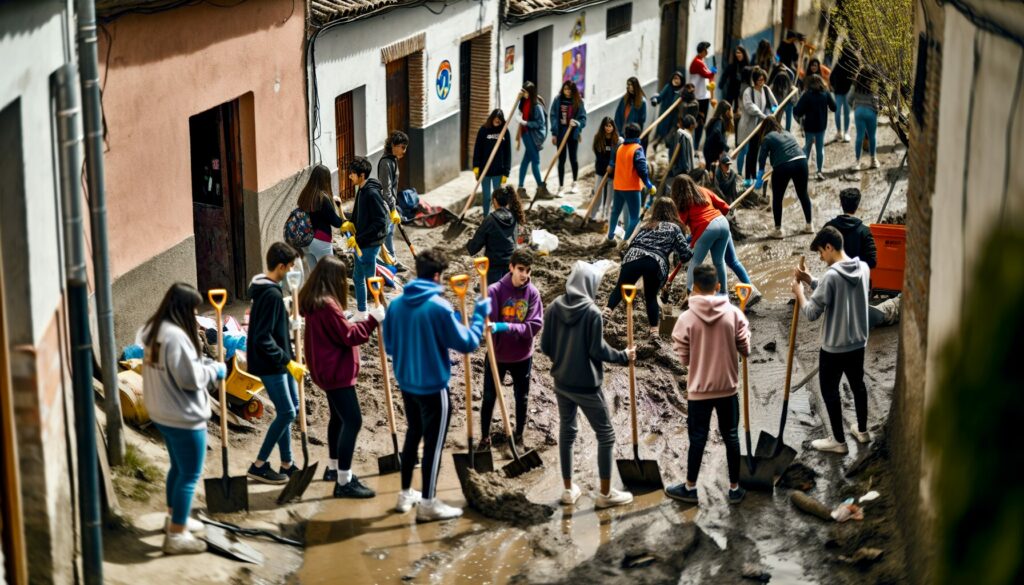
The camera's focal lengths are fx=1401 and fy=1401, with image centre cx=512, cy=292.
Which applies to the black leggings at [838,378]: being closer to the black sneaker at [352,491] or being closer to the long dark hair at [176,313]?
the black sneaker at [352,491]

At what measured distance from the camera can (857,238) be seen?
1183 cm

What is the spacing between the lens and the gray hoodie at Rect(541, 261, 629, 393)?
8.93 metres

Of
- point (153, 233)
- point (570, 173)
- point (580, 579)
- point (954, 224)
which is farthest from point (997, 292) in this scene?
point (570, 173)

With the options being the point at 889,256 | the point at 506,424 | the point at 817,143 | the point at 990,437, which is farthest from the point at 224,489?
the point at 817,143

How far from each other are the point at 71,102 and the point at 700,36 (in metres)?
19.0

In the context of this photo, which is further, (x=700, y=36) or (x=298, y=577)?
(x=700, y=36)

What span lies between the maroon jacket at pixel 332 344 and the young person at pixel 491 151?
7186 millimetres

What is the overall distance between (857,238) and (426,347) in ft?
15.5

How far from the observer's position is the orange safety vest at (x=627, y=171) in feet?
50.3

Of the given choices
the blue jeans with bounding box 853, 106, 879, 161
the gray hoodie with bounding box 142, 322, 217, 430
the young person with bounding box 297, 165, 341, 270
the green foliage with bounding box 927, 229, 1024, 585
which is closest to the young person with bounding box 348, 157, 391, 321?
the young person with bounding box 297, 165, 341, 270

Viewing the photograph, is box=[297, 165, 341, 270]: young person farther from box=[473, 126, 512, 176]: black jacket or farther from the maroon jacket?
box=[473, 126, 512, 176]: black jacket

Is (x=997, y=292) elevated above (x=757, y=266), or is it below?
above

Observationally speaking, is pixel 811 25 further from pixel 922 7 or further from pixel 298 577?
pixel 298 577

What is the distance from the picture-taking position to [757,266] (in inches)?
615
